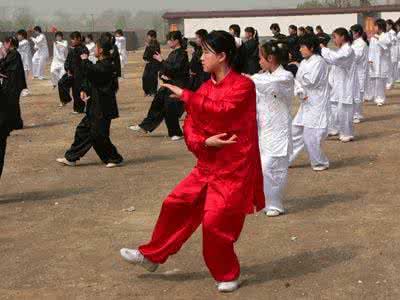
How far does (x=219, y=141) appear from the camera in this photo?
5.05 m

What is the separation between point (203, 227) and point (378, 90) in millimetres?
12391

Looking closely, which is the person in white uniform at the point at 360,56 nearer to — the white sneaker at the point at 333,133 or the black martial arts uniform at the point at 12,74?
the white sneaker at the point at 333,133

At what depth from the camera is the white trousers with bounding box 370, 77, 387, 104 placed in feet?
55.0

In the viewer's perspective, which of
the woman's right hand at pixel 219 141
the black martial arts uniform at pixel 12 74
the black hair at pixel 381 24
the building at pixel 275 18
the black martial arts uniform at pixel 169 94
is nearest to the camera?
the woman's right hand at pixel 219 141

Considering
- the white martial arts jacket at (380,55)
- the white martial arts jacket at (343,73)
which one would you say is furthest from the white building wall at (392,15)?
the white martial arts jacket at (343,73)

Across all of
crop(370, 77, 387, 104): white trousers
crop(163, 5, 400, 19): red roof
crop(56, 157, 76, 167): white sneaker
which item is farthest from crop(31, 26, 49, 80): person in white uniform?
crop(163, 5, 400, 19): red roof

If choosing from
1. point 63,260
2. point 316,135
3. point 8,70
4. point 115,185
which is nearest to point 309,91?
point 316,135

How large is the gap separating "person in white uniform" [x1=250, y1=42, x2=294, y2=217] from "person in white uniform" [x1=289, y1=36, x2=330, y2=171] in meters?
1.76

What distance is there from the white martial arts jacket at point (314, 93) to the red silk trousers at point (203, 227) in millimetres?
4262

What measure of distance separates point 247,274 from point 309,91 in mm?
4314

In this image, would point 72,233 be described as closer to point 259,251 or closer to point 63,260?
point 63,260

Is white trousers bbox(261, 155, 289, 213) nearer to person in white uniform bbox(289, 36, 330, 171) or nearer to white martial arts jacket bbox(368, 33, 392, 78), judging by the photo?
person in white uniform bbox(289, 36, 330, 171)

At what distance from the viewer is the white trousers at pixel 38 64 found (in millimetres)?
25252

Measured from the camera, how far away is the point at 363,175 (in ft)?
30.1
